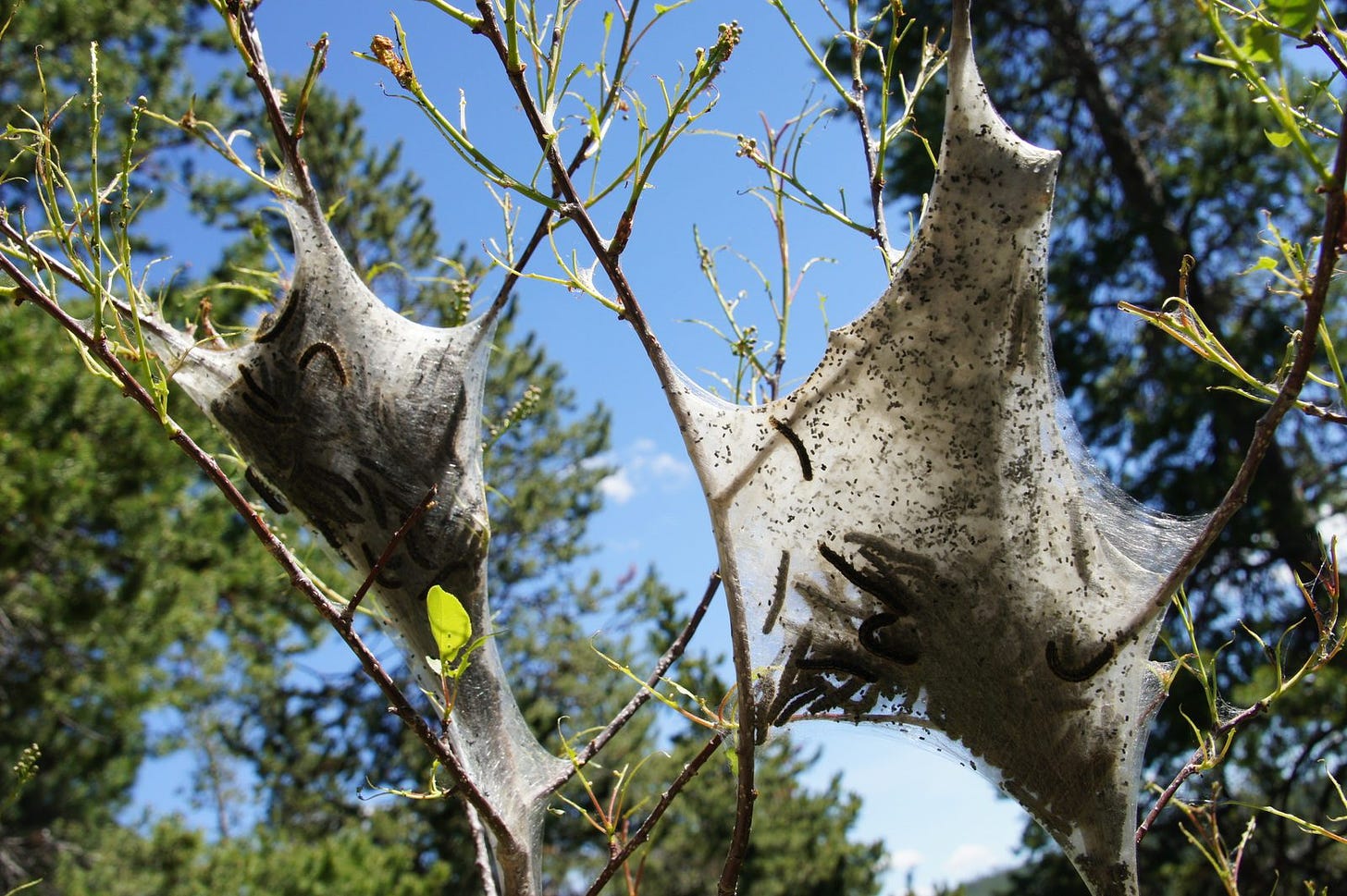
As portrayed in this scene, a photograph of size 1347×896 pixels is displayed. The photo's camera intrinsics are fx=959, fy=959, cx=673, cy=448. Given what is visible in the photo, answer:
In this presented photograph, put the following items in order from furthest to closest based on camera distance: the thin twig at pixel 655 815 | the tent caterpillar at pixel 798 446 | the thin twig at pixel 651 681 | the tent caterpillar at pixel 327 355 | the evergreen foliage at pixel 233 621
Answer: the evergreen foliage at pixel 233 621, the tent caterpillar at pixel 327 355, the thin twig at pixel 651 681, the tent caterpillar at pixel 798 446, the thin twig at pixel 655 815

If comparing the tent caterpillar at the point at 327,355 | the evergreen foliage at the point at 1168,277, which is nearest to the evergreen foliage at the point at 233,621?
the tent caterpillar at the point at 327,355

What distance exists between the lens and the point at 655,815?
1.32m

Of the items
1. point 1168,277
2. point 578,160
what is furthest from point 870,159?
point 1168,277

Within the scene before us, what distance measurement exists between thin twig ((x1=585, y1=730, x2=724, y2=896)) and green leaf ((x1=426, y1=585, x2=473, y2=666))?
1.14 feet

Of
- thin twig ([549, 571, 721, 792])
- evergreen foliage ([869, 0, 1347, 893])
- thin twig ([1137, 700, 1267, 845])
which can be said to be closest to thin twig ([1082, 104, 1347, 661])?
thin twig ([1137, 700, 1267, 845])

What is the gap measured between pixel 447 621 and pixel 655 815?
0.43 m

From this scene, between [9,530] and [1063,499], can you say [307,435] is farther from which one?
[9,530]

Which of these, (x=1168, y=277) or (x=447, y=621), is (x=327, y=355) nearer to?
(x=447, y=621)

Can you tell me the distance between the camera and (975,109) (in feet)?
4.32

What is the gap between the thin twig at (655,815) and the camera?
4.20 feet

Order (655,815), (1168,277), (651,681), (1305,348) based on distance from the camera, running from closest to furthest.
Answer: (1305,348), (655,815), (651,681), (1168,277)

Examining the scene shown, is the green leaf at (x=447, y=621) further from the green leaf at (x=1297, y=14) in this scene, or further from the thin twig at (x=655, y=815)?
the green leaf at (x=1297, y=14)

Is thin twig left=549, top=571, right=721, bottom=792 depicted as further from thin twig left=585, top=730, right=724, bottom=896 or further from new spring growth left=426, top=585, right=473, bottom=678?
new spring growth left=426, top=585, right=473, bottom=678

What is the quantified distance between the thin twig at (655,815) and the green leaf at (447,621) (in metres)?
0.35
